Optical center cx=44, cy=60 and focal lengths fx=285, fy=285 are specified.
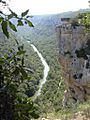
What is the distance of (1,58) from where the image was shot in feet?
5.24

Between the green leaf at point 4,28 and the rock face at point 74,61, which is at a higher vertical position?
the green leaf at point 4,28

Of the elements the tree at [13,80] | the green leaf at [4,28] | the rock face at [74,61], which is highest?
the green leaf at [4,28]

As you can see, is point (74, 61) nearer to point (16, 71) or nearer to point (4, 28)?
point (16, 71)

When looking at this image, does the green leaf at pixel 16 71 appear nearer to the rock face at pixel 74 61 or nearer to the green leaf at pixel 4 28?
the green leaf at pixel 4 28

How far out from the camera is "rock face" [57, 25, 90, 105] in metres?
19.3

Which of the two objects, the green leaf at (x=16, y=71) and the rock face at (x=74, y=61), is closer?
the green leaf at (x=16, y=71)

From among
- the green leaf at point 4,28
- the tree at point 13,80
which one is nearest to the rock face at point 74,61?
the tree at point 13,80

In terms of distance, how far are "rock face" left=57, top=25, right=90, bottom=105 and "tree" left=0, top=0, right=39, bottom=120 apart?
56.5 ft

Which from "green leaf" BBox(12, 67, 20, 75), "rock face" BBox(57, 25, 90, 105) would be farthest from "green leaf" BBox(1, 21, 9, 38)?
"rock face" BBox(57, 25, 90, 105)

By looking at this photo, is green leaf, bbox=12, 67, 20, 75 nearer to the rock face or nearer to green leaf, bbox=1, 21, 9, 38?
green leaf, bbox=1, 21, 9, 38

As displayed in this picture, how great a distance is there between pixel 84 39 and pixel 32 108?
1782cm

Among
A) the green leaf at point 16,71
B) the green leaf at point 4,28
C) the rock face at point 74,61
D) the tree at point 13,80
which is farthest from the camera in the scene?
the rock face at point 74,61

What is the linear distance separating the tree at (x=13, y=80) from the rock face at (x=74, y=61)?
17211 mm

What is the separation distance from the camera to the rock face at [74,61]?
1928cm
